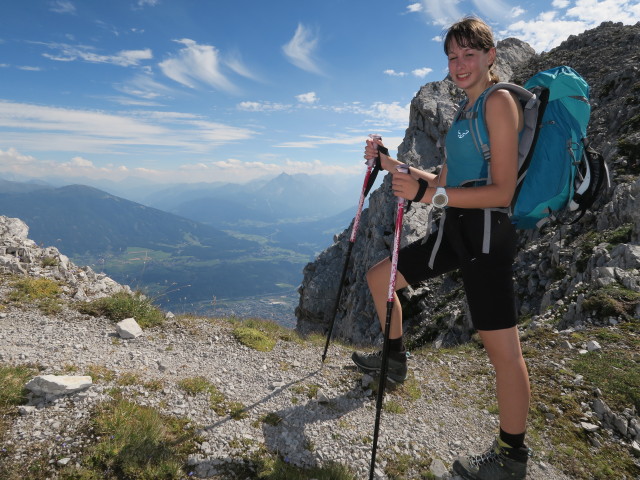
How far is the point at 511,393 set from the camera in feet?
11.8

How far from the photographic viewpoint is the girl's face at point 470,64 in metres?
3.55

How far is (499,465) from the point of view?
383cm

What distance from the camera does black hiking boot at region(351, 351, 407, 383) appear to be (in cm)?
568

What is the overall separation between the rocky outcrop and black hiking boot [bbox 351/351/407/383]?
27.1 ft

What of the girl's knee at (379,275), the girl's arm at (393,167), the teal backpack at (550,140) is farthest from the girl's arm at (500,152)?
the girl's knee at (379,275)

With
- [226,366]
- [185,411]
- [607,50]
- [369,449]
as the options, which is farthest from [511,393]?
[607,50]

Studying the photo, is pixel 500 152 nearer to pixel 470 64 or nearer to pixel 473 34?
pixel 470 64

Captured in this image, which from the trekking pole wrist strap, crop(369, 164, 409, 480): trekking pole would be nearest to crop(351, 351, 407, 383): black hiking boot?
crop(369, 164, 409, 480): trekking pole

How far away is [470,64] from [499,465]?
14.8 feet

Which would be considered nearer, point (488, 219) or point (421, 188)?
point (488, 219)

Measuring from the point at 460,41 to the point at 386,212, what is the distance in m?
29.5

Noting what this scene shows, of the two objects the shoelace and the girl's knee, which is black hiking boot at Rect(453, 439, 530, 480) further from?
the girl's knee

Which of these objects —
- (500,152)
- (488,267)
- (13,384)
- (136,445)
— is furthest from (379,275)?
(13,384)

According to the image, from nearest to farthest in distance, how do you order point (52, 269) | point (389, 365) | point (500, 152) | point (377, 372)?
point (500, 152) < point (389, 365) < point (377, 372) < point (52, 269)
